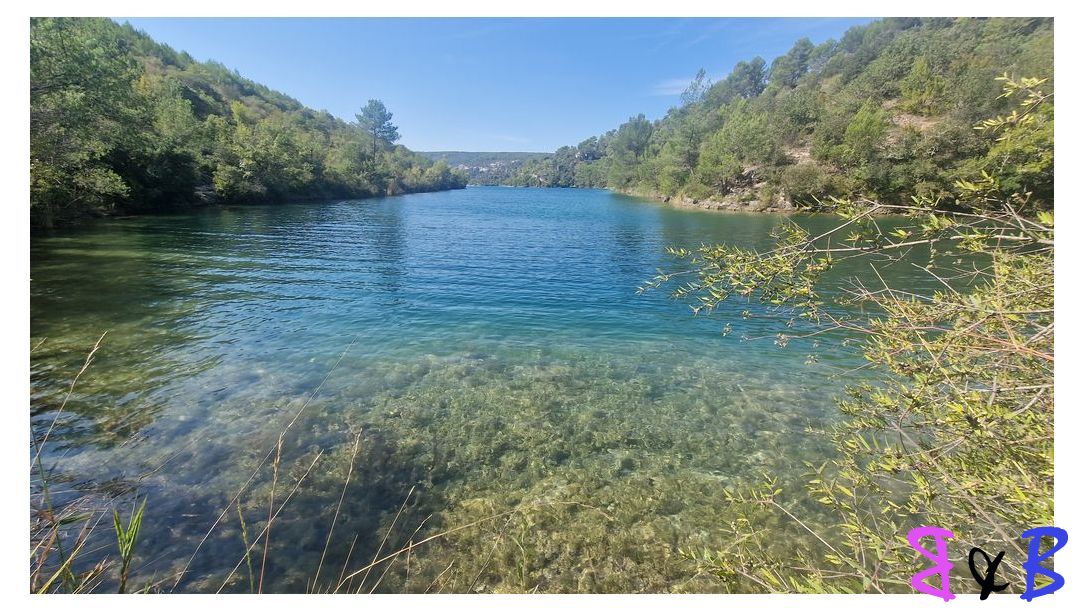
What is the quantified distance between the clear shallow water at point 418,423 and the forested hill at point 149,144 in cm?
977

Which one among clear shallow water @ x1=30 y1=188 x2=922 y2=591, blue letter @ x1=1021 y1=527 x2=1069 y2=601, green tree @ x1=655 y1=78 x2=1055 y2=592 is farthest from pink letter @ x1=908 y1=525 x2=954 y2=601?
clear shallow water @ x1=30 y1=188 x2=922 y2=591

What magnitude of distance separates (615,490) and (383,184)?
108m

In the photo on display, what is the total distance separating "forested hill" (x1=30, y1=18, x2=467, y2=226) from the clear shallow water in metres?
9.77

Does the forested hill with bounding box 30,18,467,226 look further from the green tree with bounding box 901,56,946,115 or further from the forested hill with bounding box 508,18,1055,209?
the green tree with bounding box 901,56,946,115

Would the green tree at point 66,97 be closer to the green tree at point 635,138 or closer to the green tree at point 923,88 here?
the green tree at point 923,88

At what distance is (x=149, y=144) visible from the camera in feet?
132

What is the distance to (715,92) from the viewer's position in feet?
522

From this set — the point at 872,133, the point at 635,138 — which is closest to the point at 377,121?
the point at 635,138

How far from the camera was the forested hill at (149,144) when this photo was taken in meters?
21.1

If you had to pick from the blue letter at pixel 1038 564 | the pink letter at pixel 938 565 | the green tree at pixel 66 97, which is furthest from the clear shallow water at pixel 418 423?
the green tree at pixel 66 97

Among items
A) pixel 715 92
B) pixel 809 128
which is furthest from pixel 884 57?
pixel 715 92

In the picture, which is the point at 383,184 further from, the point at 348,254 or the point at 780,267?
the point at 780,267

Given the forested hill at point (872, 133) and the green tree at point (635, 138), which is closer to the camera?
the forested hill at point (872, 133)

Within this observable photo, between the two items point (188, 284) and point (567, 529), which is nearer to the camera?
point (567, 529)
